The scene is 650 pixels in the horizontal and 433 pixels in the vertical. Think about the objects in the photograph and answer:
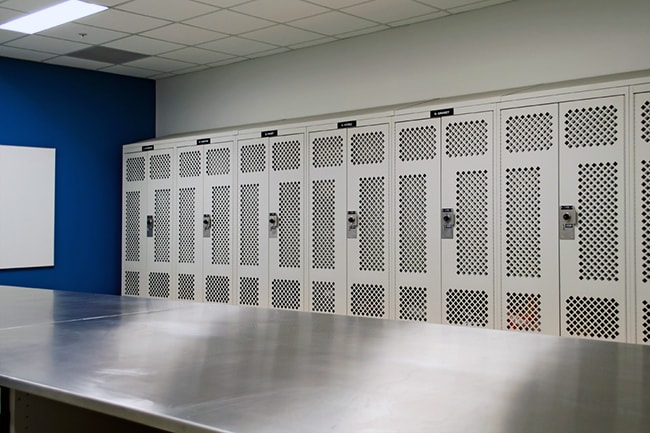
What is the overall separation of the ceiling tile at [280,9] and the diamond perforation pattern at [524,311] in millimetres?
2626

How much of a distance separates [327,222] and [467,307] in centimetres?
145

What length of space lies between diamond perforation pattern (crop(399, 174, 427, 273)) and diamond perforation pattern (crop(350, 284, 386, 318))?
0.94 ft

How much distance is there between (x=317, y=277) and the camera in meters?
5.90

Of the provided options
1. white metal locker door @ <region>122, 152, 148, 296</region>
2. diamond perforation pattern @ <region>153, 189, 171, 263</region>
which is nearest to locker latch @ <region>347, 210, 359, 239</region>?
diamond perforation pattern @ <region>153, 189, 171, 263</region>

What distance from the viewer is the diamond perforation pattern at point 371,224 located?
18.1 ft

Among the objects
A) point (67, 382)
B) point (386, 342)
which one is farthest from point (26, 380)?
point (386, 342)

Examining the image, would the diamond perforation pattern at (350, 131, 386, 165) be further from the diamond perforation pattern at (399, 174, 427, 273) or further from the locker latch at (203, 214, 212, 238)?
the locker latch at (203, 214, 212, 238)

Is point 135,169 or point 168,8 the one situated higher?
point 168,8

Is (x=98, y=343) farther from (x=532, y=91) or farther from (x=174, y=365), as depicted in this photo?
(x=532, y=91)

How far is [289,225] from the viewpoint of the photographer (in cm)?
613

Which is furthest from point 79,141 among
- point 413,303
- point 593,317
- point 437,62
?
point 593,317

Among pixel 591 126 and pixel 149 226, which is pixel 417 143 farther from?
pixel 149 226

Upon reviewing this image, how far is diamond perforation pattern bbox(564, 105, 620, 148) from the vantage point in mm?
4348

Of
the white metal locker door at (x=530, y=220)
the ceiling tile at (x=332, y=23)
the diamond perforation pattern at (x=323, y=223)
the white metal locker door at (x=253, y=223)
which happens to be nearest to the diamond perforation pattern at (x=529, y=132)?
the white metal locker door at (x=530, y=220)
